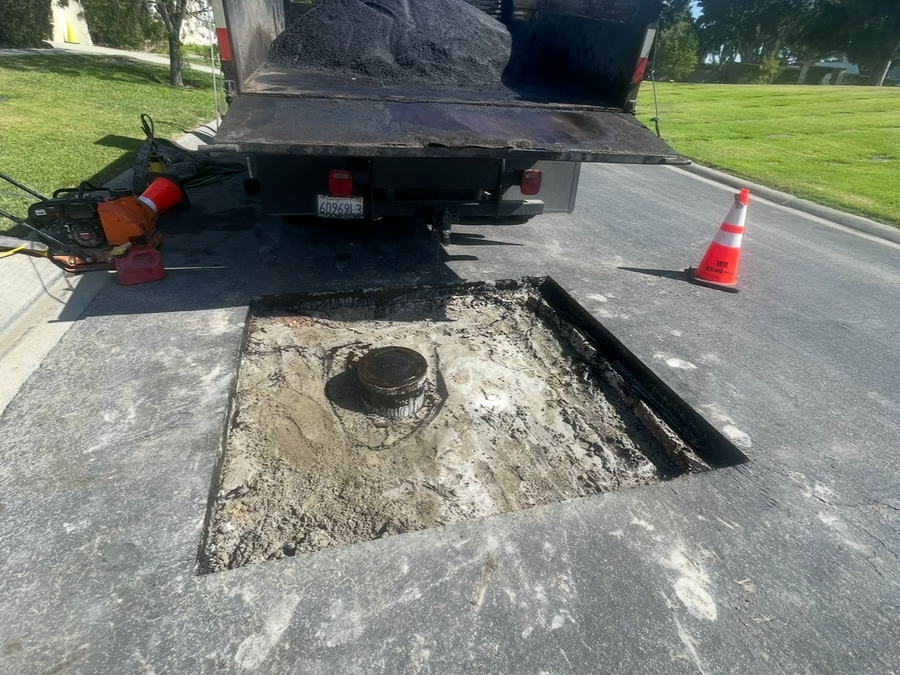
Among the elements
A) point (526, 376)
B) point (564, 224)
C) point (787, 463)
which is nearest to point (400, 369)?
point (526, 376)

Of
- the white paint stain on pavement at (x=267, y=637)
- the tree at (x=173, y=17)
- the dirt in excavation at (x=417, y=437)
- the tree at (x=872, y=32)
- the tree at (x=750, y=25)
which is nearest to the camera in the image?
the white paint stain on pavement at (x=267, y=637)

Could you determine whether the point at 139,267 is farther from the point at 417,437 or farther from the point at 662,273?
the point at 662,273

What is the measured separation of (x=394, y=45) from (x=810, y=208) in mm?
5859

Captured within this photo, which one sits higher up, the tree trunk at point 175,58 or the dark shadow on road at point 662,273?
the tree trunk at point 175,58

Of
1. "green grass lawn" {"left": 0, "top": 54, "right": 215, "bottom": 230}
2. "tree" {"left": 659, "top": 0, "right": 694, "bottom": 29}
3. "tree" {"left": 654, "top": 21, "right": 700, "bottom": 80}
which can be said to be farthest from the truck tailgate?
"tree" {"left": 659, "top": 0, "right": 694, "bottom": 29}

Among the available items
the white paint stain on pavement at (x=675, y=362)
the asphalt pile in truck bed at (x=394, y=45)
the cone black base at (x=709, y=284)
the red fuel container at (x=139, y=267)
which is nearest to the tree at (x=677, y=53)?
the asphalt pile in truck bed at (x=394, y=45)

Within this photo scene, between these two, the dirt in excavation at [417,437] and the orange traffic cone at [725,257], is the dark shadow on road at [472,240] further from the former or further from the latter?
the orange traffic cone at [725,257]

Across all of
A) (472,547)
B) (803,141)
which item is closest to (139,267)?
(472,547)

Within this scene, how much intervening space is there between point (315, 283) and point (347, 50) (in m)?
2.14

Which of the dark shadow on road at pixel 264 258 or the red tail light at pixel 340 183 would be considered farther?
the dark shadow on road at pixel 264 258

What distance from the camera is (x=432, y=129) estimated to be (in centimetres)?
295

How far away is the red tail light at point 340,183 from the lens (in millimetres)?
3287

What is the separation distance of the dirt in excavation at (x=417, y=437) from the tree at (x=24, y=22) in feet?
66.2

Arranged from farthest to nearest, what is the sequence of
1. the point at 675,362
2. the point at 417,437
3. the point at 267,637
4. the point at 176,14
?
the point at 176,14 → the point at 675,362 → the point at 417,437 → the point at 267,637
